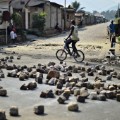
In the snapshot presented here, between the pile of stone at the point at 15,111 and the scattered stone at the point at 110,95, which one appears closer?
the pile of stone at the point at 15,111

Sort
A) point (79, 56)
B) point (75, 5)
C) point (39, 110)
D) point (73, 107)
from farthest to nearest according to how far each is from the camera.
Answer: point (75, 5)
point (79, 56)
point (73, 107)
point (39, 110)

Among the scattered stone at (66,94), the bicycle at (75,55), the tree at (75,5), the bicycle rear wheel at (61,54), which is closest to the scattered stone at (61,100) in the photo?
the scattered stone at (66,94)

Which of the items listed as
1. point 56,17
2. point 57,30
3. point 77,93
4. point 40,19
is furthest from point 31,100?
point 56,17

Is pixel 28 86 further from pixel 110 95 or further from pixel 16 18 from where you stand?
pixel 16 18

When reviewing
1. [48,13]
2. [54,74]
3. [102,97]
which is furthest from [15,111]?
[48,13]

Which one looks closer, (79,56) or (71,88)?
(71,88)

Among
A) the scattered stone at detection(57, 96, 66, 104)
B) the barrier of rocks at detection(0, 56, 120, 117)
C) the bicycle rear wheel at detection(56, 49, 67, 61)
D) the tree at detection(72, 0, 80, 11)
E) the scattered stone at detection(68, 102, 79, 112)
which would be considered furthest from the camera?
the tree at detection(72, 0, 80, 11)

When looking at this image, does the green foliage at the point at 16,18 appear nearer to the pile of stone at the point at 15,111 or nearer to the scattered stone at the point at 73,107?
the scattered stone at the point at 73,107

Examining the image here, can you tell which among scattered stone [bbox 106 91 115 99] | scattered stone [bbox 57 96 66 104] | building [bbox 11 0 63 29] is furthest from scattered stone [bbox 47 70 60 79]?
building [bbox 11 0 63 29]

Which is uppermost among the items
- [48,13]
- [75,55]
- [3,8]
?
[48,13]

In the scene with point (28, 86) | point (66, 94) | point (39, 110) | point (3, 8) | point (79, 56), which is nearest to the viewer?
point (39, 110)

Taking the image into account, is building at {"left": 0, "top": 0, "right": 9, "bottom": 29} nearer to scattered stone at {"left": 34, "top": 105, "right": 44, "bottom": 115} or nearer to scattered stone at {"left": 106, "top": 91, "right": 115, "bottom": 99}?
scattered stone at {"left": 106, "top": 91, "right": 115, "bottom": 99}

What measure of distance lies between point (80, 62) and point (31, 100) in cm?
Answer: 904

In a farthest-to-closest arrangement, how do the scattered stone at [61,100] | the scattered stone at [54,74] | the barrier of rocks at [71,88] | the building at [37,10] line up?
the building at [37,10]
the scattered stone at [54,74]
the barrier of rocks at [71,88]
the scattered stone at [61,100]
